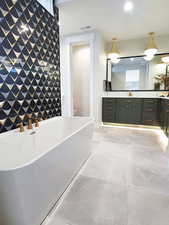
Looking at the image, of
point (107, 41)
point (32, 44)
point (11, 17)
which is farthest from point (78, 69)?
point (11, 17)

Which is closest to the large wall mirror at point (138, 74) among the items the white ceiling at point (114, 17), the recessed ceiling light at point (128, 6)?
the white ceiling at point (114, 17)

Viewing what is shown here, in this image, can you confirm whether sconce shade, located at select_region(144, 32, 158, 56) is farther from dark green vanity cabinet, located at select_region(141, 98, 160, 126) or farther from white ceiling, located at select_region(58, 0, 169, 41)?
dark green vanity cabinet, located at select_region(141, 98, 160, 126)

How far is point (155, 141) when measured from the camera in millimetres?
2936

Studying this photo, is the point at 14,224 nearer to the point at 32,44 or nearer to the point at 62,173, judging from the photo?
the point at 62,173

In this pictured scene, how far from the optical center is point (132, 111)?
390cm

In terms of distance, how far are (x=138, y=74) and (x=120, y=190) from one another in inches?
138

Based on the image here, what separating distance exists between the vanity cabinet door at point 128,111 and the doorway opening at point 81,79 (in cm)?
107

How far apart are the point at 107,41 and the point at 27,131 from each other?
12.7ft

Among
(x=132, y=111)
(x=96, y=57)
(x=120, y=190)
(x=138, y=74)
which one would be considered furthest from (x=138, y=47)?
(x=120, y=190)

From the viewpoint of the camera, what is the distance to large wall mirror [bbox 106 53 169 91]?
12.7 feet

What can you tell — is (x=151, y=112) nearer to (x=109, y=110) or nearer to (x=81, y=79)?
(x=109, y=110)

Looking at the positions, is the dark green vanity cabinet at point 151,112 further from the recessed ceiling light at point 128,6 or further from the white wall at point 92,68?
the recessed ceiling light at point 128,6

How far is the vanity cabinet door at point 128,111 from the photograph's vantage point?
384cm

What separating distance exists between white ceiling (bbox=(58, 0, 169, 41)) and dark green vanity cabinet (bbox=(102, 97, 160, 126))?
1.81 metres
